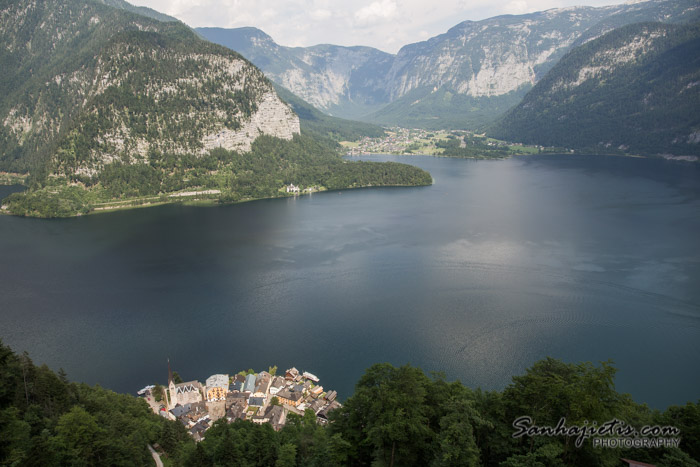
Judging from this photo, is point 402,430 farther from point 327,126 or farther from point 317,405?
point 327,126

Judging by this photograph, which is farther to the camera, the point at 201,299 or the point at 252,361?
the point at 201,299

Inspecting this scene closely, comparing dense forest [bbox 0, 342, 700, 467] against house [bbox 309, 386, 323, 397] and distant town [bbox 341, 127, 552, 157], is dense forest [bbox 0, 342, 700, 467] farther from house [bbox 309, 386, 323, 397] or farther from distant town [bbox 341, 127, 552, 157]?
distant town [bbox 341, 127, 552, 157]

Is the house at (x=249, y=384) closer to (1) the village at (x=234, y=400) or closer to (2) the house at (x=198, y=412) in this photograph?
(1) the village at (x=234, y=400)

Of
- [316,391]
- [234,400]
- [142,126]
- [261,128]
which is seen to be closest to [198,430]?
[234,400]

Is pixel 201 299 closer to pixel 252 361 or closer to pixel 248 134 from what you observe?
pixel 252 361

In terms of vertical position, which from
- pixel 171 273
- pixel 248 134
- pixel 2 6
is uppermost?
pixel 2 6

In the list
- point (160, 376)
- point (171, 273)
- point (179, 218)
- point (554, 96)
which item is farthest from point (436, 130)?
point (160, 376)
